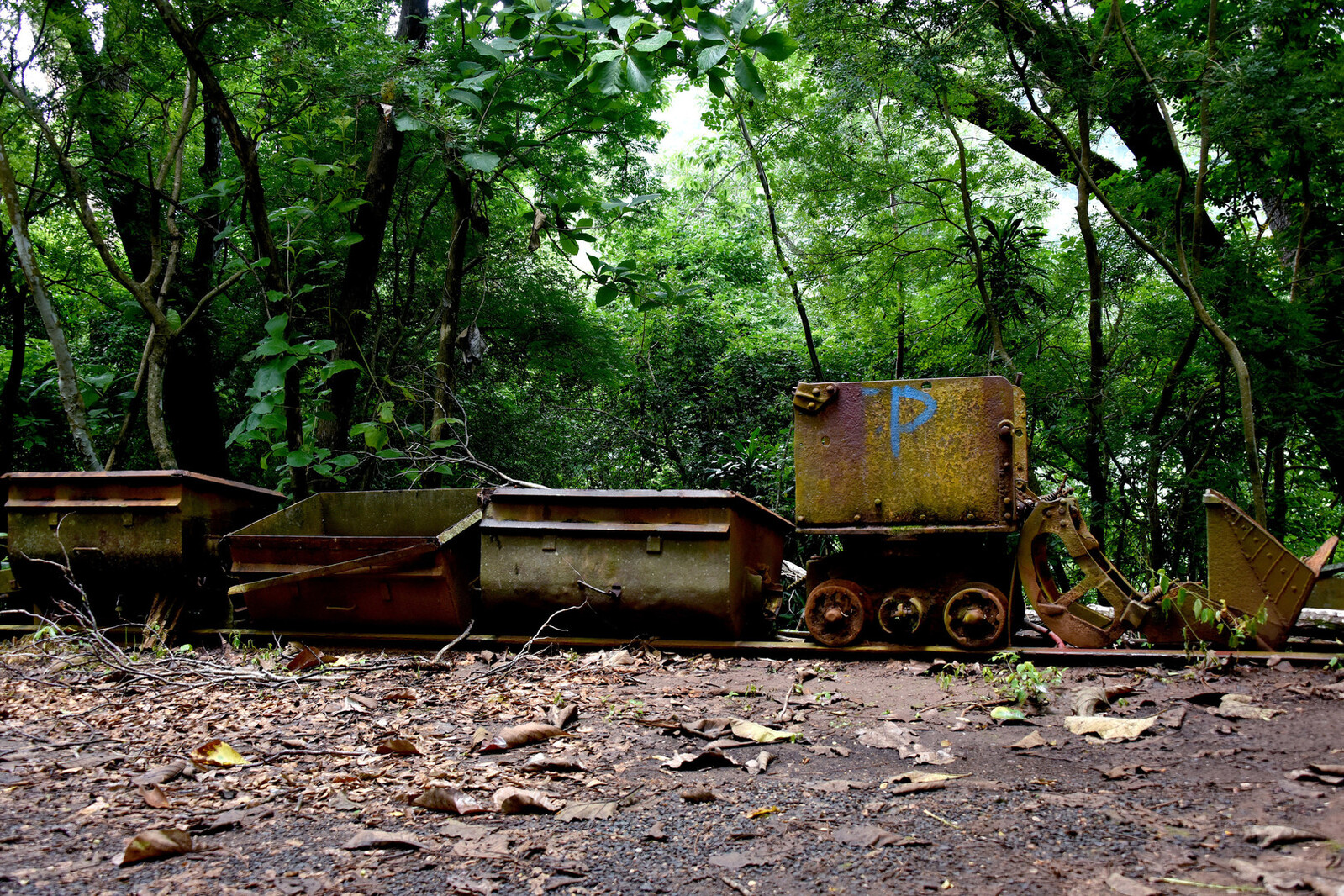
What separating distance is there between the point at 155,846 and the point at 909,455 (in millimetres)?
4275

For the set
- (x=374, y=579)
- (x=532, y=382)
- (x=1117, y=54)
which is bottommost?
(x=374, y=579)

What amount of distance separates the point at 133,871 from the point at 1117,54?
8.84m

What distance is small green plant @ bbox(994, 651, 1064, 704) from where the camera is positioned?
3.85 meters

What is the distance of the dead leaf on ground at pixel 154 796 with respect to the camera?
8.89 feet

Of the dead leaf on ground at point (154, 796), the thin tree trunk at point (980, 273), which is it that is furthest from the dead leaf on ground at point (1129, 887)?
the thin tree trunk at point (980, 273)

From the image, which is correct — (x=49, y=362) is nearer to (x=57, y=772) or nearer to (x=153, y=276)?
(x=153, y=276)

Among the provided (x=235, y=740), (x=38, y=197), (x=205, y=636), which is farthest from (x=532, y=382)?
(x=235, y=740)

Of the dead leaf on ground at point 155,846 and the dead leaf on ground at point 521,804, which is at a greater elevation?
the dead leaf on ground at point 155,846

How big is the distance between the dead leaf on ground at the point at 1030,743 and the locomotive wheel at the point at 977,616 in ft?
5.65

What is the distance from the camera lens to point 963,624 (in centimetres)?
505

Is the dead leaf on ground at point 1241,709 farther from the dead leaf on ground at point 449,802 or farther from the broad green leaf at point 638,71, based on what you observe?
the broad green leaf at point 638,71

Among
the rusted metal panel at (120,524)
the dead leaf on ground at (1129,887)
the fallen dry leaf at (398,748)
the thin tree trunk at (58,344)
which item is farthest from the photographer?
the thin tree trunk at (58,344)

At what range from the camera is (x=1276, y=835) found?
2.05 metres

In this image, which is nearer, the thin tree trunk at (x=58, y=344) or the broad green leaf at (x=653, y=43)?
the broad green leaf at (x=653, y=43)
